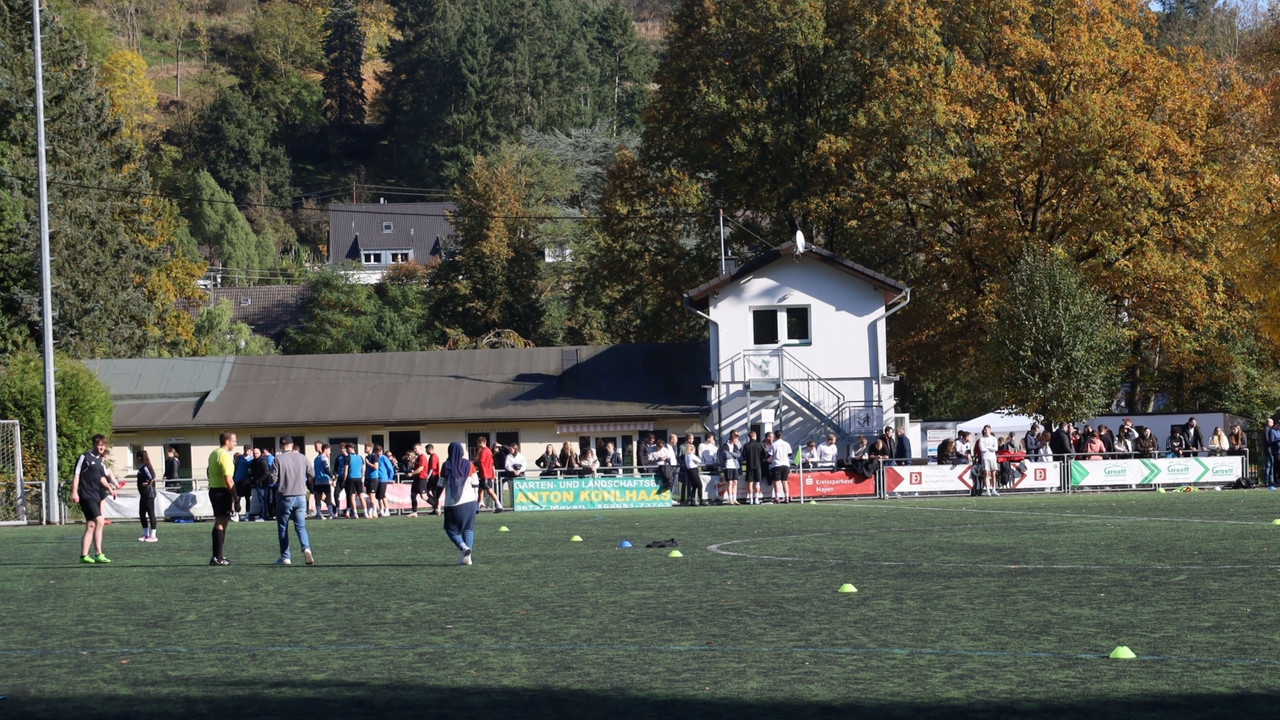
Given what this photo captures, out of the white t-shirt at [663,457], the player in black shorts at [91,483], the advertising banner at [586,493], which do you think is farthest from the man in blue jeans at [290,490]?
the white t-shirt at [663,457]

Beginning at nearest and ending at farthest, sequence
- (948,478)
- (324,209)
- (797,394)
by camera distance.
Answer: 1. (948,478)
2. (797,394)
3. (324,209)

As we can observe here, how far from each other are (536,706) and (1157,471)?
91.9 feet

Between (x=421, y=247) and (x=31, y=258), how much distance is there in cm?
7339

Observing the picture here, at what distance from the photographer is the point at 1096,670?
342 inches

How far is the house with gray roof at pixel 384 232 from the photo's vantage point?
377 feet

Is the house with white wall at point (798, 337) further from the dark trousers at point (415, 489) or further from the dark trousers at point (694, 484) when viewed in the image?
the dark trousers at point (415, 489)

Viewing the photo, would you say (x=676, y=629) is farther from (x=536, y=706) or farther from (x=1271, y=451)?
(x=1271, y=451)

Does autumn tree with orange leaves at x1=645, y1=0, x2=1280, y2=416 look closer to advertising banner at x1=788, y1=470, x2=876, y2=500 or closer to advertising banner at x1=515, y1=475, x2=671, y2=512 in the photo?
advertising banner at x1=788, y1=470, x2=876, y2=500

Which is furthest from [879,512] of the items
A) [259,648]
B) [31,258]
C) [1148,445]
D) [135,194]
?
[135,194]

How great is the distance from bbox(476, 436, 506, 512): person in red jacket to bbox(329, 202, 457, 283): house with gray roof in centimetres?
8293

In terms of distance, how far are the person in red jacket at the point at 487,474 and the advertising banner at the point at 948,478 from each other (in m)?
8.88

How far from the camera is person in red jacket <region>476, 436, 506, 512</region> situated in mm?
29500

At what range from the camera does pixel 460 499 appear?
55.0ft

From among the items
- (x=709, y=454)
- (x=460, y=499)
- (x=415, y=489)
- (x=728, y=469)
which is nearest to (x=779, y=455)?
(x=728, y=469)
